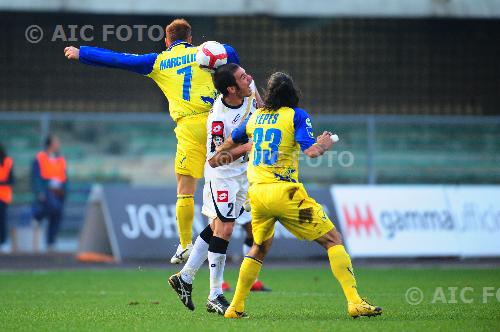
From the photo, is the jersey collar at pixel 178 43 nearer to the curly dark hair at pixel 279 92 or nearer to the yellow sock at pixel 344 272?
the curly dark hair at pixel 279 92

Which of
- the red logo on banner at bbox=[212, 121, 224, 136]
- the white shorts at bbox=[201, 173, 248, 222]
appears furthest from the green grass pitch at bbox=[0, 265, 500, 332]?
the red logo on banner at bbox=[212, 121, 224, 136]

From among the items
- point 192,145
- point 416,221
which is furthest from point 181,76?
point 416,221

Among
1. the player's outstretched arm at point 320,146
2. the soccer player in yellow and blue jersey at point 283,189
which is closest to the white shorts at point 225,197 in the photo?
the soccer player in yellow and blue jersey at point 283,189

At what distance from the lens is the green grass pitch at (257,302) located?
9.45 m

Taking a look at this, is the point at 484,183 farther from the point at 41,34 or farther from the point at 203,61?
the point at 203,61

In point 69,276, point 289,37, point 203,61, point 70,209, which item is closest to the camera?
point 203,61

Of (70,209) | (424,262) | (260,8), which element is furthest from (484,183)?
(70,209)

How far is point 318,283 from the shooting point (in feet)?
48.4

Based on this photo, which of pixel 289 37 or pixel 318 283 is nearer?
pixel 318 283

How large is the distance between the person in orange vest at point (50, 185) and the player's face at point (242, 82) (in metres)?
10.3

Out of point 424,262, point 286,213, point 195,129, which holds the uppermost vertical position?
point 195,129

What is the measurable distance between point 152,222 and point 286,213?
970 centimetres

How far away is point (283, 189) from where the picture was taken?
9.54m

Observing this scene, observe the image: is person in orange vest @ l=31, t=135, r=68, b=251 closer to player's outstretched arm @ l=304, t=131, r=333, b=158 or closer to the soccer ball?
the soccer ball
